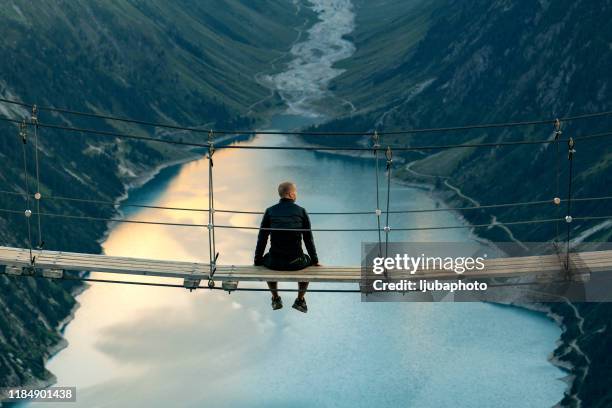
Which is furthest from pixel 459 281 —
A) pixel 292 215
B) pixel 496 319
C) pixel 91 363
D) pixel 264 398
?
pixel 496 319

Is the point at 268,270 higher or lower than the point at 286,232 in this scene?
lower

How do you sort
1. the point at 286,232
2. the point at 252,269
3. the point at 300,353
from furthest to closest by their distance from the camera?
the point at 300,353 < the point at 252,269 < the point at 286,232

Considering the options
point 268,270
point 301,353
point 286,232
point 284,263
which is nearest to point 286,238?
point 286,232

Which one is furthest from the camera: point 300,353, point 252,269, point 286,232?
point 300,353

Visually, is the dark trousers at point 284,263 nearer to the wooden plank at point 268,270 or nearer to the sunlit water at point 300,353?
the wooden plank at point 268,270

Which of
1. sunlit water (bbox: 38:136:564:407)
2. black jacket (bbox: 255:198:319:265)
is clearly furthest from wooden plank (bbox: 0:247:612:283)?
sunlit water (bbox: 38:136:564:407)

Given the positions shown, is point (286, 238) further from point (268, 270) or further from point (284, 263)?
point (268, 270)

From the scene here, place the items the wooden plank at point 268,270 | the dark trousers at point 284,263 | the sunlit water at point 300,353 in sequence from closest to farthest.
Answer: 1. the wooden plank at point 268,270
2. the dark trousers at point 284,263
3. the sunlit water at point 300,353

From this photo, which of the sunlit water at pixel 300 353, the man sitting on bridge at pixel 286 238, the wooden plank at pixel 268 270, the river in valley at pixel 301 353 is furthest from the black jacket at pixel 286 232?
the river in valley at pixel 301 353

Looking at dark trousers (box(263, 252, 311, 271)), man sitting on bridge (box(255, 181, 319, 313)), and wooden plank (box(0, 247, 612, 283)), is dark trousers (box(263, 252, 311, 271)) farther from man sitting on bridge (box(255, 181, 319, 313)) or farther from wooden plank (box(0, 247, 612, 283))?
wooden plank (box(0, 247, 612, 283))
